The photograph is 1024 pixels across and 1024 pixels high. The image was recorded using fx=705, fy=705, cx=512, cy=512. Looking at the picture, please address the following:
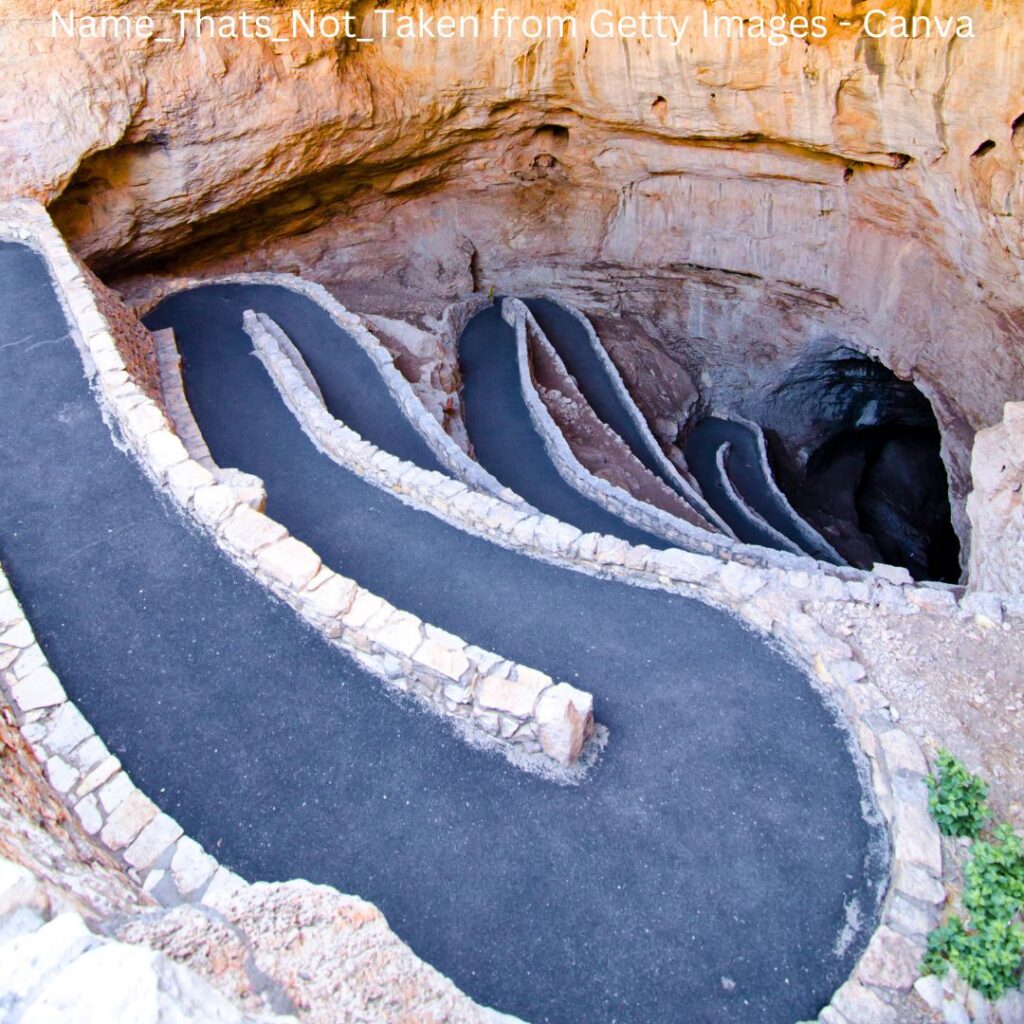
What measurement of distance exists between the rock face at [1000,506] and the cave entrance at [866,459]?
910cm

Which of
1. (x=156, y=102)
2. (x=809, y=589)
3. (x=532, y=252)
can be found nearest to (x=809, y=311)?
(x=532, y=252)

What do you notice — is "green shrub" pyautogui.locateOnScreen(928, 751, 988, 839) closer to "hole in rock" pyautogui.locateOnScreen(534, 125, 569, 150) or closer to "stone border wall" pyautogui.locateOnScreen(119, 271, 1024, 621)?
"stone border wall" pyautogui.locateOnScreen(119, 271, 1024, 621)

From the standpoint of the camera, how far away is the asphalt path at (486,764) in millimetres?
5051

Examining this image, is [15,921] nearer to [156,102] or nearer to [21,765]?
[21,765]

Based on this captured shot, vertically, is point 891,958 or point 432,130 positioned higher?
point 432,130

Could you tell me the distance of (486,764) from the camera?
6.07 m

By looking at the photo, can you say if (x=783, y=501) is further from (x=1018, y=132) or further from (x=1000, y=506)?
(x=1000, y=506)

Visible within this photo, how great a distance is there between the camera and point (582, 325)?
19.9 m

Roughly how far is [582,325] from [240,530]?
1465 cm

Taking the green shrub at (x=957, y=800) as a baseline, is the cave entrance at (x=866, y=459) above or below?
below

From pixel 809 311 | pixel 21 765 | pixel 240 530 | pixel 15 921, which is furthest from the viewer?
pixel 809 311

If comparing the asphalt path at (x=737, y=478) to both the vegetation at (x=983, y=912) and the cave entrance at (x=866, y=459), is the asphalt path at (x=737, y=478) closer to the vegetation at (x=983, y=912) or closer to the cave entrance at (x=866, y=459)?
the cave entrance at (x=866, y=459)

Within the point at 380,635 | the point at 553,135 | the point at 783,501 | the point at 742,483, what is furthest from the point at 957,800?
the point at 553,135

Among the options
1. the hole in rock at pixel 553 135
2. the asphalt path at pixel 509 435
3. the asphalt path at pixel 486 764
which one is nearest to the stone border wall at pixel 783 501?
the asphalt path at pixel 509 435
